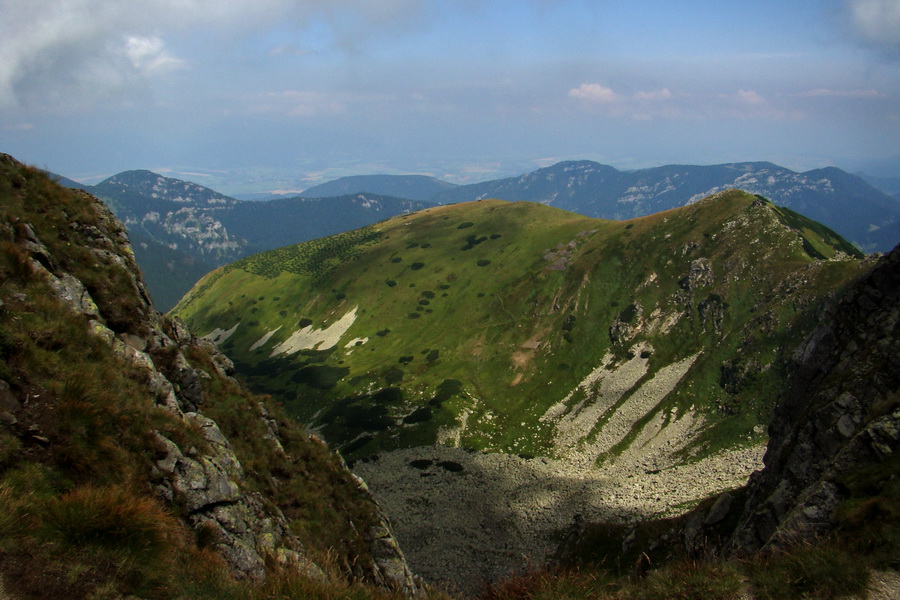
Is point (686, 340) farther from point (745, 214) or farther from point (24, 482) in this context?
point (24, 482)

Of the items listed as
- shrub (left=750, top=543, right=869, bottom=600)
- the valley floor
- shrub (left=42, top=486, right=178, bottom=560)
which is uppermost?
shrub (left=42, top=486, right=178, bottom=560)

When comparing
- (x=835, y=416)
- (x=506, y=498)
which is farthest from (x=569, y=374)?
(x=835, y=416)

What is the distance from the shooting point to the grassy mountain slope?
10262 cm

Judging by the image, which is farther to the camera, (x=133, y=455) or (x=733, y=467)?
(x=733, y=467)

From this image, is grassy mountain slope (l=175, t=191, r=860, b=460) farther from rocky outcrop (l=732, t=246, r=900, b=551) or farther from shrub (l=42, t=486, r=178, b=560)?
shrub (l=42, t=486, r=178, b=560)

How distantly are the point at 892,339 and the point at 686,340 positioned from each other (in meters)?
89.9

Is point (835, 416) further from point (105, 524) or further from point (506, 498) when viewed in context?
point (506, 498)

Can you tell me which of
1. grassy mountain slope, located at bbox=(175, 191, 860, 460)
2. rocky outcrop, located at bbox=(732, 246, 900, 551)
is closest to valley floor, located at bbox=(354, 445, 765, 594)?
grassy mountain slope, located at bbox=(175, 191, 860, 460)

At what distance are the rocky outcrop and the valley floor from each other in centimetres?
3535

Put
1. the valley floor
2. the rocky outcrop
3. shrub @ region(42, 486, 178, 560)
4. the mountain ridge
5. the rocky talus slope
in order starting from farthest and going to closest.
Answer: the mountain ridge → the valley floor → the rocky outcrop → the rocky talus slope → shrub @ region(42, 486, 178, 560)

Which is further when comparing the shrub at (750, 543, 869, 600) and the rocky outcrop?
the rocky outcrop

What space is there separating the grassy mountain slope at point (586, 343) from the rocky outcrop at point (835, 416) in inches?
2117

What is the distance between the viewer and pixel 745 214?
5502 inches

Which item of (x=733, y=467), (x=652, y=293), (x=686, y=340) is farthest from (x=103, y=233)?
(x=652, y=293)
